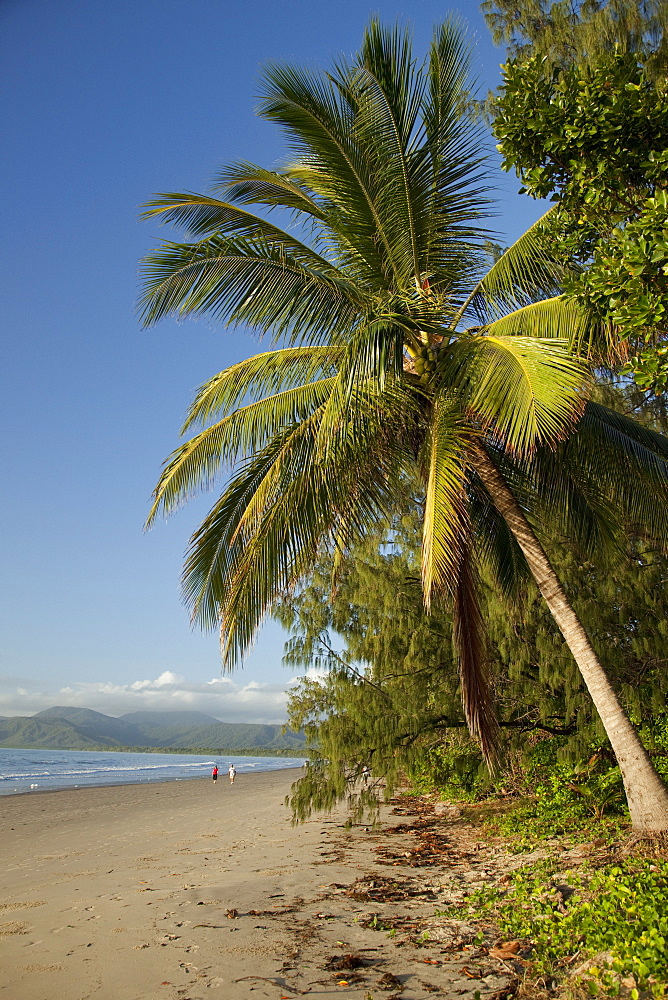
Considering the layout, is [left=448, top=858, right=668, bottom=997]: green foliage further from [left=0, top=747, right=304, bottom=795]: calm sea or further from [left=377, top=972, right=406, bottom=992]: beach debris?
[left=0, top=747, right=304, bottom=795]: calm sea

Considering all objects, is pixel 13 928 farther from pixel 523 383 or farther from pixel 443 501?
pixel 523 383

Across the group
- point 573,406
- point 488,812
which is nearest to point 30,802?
point 488,812

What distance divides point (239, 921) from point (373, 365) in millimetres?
5156

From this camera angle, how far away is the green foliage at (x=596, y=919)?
3988 millimetres

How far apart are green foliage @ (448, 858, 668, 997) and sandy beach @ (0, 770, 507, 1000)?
459 mm

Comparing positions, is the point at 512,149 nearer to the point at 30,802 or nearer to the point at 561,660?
the point at 561,660

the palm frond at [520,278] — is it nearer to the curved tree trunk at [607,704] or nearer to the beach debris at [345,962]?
the curved tree trunk at [607,704]

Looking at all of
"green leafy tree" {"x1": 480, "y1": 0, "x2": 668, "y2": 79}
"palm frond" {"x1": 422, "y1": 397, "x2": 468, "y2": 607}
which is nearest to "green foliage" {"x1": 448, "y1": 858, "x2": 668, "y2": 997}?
"palm frond" {"x1": 422, "y1": 397, "x2": 468, "y2": 607}

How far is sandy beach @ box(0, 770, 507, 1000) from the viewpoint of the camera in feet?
15.7

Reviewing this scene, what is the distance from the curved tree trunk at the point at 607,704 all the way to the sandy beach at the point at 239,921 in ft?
6.32

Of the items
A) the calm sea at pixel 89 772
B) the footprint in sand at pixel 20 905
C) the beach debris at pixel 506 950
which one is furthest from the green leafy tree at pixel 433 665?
the calm sea at pixel 89 772

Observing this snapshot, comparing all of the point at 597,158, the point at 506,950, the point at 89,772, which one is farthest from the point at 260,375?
the point at 89,772

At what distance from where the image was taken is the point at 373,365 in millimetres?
5852

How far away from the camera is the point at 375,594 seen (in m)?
11.1
